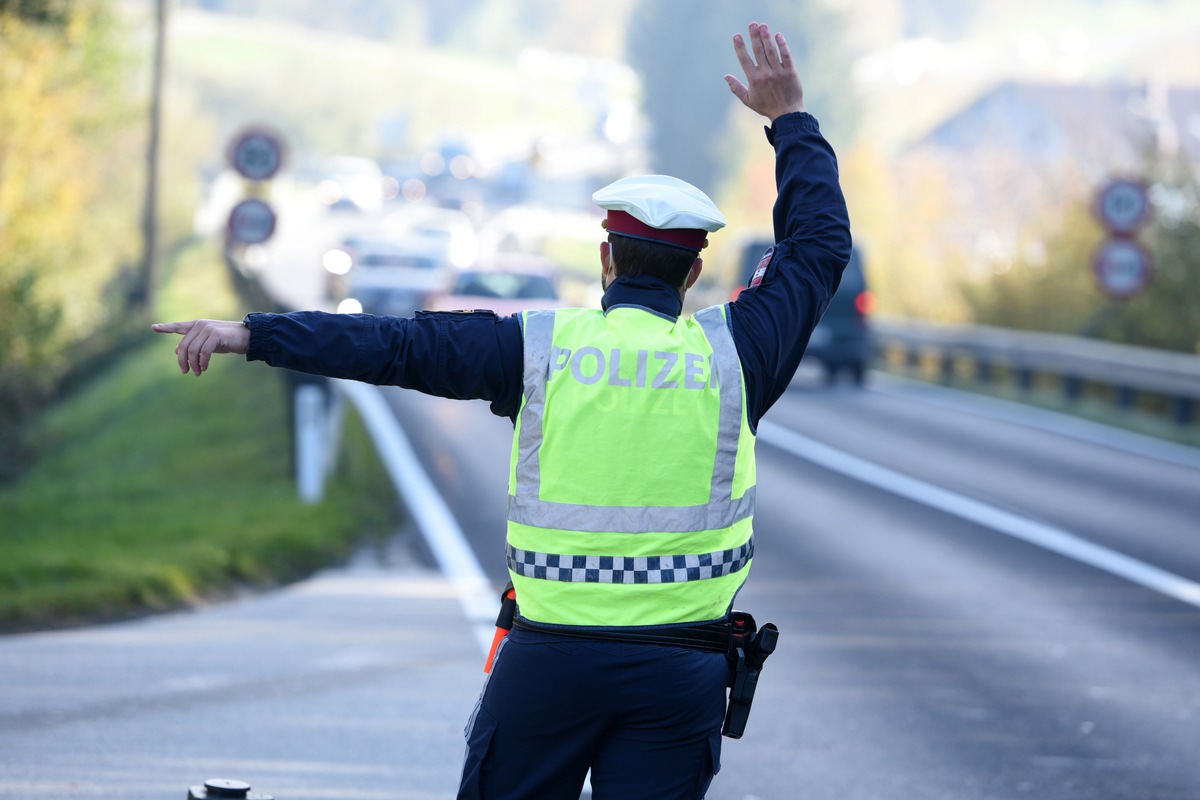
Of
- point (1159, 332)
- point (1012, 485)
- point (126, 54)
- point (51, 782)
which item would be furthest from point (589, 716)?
point (126, 54)

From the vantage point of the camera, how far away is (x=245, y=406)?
19.6m

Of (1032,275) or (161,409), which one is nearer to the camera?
(161,409)

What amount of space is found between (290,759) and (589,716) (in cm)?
285

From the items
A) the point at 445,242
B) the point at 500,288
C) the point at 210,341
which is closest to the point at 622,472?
the point at 210,341

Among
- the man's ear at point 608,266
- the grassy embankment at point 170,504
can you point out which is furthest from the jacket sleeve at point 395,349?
the grassy embankment at point 170,504

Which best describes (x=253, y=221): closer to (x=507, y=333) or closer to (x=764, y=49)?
(x=764, y=49)

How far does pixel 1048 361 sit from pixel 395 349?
19726 mm

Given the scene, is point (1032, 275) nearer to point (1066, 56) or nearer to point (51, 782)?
point (51, 782)

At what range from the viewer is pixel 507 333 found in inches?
130

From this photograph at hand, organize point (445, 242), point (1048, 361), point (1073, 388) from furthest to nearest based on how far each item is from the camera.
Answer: point (445, 242)
point (1048, 361)
point (1073, 388)

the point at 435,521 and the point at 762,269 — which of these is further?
the point at 435,521

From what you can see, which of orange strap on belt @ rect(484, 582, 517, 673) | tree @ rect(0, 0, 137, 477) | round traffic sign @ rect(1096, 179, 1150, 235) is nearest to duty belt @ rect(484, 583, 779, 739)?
orange strap on belt @ rect(484, 582, 517, 673)

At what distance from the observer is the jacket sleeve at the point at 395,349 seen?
3.24 metres

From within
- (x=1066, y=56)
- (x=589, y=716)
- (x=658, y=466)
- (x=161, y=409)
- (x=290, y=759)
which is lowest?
(x=161, y=409)
